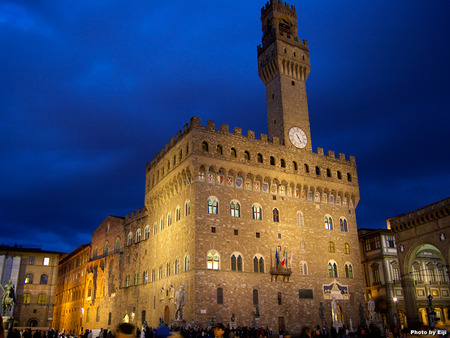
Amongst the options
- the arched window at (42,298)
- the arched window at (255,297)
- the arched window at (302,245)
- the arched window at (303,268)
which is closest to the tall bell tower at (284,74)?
the arched window at (302,245)

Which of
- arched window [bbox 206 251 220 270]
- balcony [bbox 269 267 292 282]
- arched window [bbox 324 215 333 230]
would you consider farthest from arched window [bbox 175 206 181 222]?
arched window [bbox 324 215 333 230]

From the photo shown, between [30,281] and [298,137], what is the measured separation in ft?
143

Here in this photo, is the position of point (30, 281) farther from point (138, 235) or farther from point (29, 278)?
point (138, 235)

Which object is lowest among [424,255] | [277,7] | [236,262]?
[236,262]

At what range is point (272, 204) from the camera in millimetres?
40312

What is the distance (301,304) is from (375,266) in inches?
648

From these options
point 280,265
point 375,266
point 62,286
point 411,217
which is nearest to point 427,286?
point 375,266

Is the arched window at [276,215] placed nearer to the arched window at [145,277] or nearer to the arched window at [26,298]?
the arched window at [145,277]

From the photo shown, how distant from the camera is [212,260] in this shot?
35312 millimetres

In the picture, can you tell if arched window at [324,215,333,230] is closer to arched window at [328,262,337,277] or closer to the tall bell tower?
arched window at [328,262,337,277]

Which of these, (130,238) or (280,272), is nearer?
(280,272)

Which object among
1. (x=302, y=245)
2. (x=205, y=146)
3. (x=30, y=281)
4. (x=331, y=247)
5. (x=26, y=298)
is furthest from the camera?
(x=30, y=281)

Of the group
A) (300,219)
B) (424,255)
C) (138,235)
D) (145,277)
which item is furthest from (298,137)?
(145,277)

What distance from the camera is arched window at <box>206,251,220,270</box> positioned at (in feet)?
115
